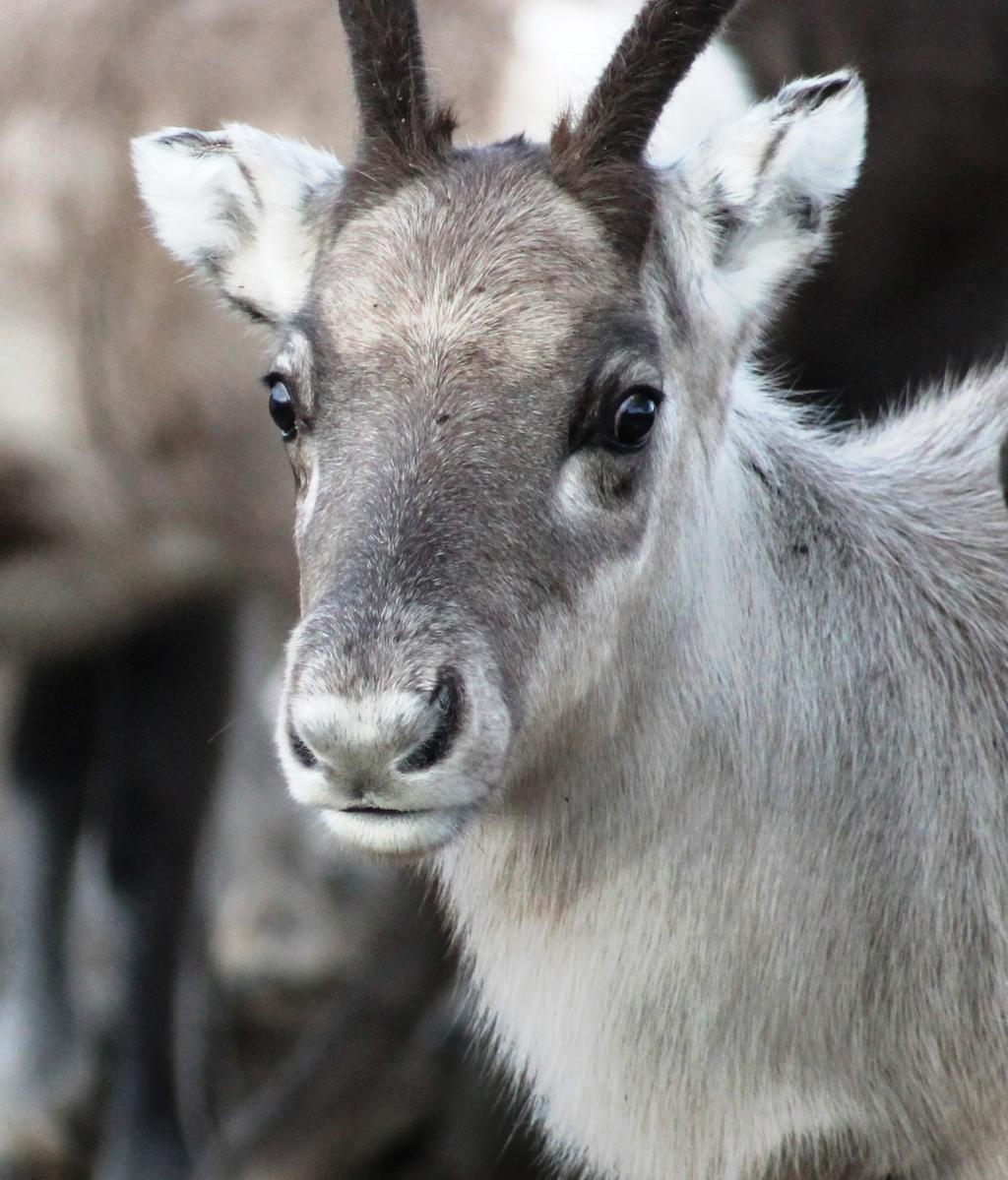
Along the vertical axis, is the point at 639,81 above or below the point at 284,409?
above

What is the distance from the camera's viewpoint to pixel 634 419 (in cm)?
339

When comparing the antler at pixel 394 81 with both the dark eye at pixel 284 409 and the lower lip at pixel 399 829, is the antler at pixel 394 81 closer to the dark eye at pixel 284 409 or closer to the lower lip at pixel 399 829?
the dark eye at pixel 284 409

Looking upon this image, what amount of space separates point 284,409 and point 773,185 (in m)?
1.01

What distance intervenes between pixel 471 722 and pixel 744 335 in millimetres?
1102

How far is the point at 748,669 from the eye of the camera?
378cm

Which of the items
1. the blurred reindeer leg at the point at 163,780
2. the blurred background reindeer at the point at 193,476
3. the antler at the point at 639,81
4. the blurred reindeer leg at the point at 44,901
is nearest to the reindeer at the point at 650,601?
the antler at the point at 639,81

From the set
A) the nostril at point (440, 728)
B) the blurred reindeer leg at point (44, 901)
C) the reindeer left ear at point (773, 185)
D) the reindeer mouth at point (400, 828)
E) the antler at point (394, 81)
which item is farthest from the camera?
the blurred reindeer leg at point (44, 901)

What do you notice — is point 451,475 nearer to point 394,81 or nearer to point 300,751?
point 300,751

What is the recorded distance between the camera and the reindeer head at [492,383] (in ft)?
10.1

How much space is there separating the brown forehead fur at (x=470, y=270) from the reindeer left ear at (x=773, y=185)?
0.35 meters

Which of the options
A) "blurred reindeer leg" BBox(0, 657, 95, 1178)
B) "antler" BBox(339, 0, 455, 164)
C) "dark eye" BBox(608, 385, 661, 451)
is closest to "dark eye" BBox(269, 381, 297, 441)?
"antler" BBox(339, 0, 455, 164)

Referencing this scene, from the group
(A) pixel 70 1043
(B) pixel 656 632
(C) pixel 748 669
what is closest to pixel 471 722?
(B) pixel 656 632

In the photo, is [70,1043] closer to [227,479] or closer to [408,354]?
[227,479]

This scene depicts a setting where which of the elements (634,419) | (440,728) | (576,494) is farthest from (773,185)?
(440,728)
